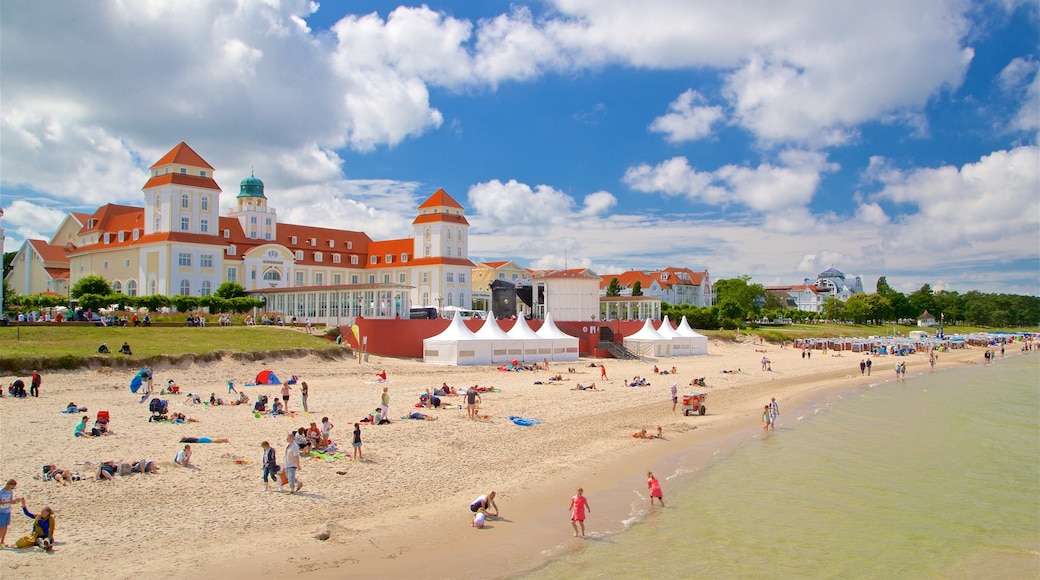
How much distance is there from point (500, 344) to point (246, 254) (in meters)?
29.0

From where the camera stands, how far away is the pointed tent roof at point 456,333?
3641cm

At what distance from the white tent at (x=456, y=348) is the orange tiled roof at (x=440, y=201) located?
2882cm

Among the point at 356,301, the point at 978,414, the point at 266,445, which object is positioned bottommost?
the point at 978,414

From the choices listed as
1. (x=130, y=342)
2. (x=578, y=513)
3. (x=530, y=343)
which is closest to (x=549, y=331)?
(x=530, y=343)

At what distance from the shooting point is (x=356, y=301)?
42344 mm

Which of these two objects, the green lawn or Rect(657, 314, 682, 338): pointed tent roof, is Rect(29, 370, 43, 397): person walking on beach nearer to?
the green lawn

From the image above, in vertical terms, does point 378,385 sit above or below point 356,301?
below

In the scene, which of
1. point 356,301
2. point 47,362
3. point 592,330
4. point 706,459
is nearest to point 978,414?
point 706,459

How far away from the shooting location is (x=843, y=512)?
13.7m

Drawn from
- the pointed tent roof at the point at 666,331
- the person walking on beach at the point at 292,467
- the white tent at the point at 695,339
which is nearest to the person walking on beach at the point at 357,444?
the person walking on beach at the point at 292,467

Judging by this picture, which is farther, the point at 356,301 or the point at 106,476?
the point at 356,301

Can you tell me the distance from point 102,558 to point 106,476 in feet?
12.6

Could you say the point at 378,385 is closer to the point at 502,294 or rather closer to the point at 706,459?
the point at 706,459

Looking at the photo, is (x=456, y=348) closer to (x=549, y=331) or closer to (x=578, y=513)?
(x=549, y=331)
